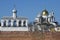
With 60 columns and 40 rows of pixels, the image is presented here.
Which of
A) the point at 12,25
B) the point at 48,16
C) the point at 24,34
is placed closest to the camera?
the point at 24,34

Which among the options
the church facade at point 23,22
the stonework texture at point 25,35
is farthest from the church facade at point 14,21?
the stonework texture at point 25,35

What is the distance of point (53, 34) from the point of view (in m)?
15.6

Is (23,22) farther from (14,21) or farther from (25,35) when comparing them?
(25,35)

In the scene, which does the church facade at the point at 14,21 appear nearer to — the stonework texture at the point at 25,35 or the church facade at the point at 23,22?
the church facade at the point at 23,22

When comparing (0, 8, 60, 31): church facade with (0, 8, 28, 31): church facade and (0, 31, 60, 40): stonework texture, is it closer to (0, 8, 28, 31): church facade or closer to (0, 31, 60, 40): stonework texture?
(0, 8, 28, 31): church facade

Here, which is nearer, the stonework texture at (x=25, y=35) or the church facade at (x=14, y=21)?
the stonework texture at (x=25, y=35)

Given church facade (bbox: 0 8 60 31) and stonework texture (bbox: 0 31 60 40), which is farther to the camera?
church facade (bbox: 0 8 60 31)

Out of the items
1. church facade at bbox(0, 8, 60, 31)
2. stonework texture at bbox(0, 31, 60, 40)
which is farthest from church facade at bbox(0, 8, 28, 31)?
stonework texture at bbox(0, 31, 60, 40)

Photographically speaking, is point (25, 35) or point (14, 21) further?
point (14, 21)

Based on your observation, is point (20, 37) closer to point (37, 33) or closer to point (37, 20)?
point (37, 33)

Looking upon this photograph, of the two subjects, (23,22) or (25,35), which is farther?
(23,22)

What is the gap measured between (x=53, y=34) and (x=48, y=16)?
11252 mm

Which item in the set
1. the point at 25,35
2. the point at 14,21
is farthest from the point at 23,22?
the point at 25,35

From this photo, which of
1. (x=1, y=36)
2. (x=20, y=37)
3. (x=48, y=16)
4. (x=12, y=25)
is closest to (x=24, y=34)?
(x=20, y=37)
